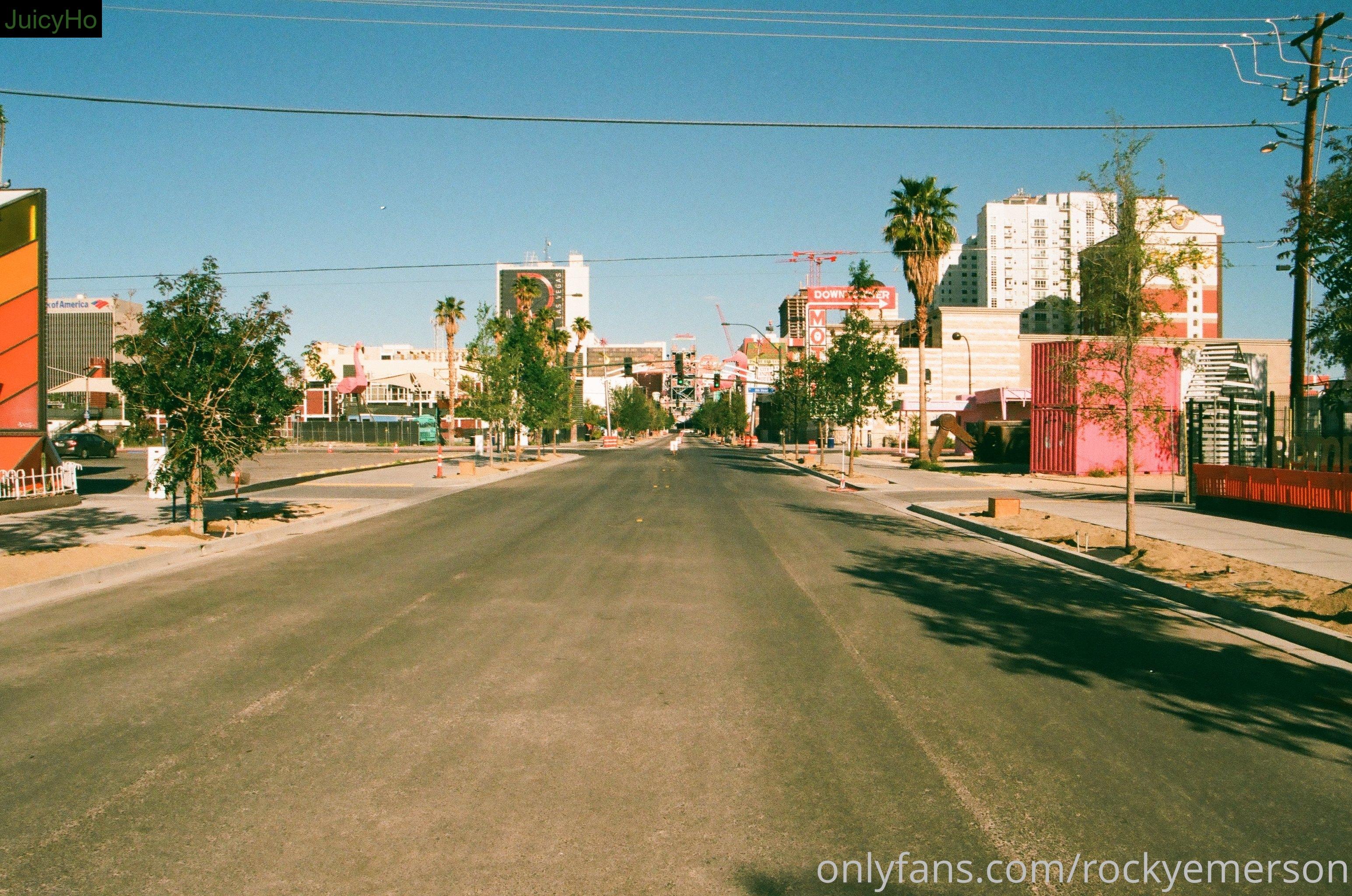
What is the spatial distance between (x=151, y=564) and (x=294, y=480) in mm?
17247

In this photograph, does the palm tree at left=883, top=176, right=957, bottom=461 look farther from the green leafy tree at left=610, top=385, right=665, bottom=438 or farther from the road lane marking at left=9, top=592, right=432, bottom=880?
the green leafy tree at left=610, top=385, right=665, bottom=438

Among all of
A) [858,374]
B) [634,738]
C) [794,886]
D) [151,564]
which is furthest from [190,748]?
[858,374]

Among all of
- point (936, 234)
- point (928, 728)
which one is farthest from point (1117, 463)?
point (928, 728)

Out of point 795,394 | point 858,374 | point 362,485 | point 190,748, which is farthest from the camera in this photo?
point 795,394

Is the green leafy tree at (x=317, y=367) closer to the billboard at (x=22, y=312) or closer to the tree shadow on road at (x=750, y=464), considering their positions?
the tree shadow on road at (x=750, y=464)

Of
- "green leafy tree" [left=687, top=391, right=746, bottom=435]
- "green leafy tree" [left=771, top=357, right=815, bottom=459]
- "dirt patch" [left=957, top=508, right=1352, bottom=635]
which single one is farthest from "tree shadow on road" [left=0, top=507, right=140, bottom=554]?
"green leafy tree" [left=687, top=391, right=746, bottom=435]

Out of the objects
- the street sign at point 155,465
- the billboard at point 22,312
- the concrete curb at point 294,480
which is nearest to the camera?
the street sign at point 155,465

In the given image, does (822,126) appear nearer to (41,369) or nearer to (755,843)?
(755,843)

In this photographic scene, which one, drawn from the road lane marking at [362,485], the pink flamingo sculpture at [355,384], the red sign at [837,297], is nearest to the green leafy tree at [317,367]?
the pink flamingo sculpture at [355,384]

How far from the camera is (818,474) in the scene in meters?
38.9

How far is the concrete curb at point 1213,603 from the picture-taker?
319 inches

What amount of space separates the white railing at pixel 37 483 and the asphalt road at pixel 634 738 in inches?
467

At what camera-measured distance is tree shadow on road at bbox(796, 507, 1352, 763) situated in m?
6.14

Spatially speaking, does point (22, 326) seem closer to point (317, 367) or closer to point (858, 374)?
point (858, 374)
